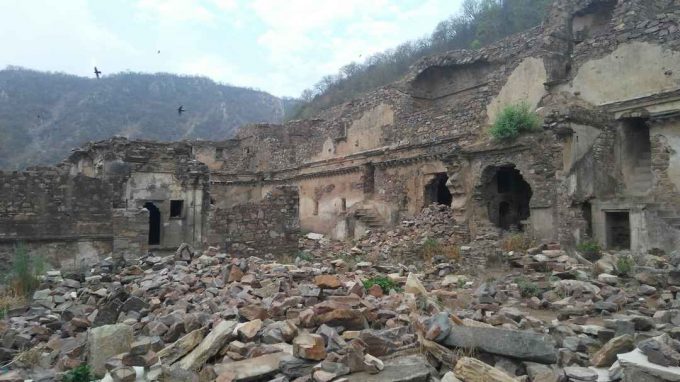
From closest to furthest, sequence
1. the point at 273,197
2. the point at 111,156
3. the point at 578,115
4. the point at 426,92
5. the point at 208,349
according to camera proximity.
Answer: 1. the point at 208,349
2. the point at 273,197
3. the point at 578,115
4. the point at 111,156
5. the point at 426,92

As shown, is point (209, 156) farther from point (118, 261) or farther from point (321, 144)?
point (118, 261)

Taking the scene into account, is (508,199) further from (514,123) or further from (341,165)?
(341,165)

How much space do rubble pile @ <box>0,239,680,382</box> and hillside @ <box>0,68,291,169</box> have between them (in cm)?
3818

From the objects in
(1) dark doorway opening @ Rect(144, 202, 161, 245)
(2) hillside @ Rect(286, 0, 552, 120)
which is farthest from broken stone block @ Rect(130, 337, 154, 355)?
(2) hillside @ Rect(286, 0, 552, 120)

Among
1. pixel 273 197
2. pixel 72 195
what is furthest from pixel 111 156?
Result: pixel 273 197

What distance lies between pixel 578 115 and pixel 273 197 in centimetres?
839

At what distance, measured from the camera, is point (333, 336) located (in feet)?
16.4

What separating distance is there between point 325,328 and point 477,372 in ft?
5.08

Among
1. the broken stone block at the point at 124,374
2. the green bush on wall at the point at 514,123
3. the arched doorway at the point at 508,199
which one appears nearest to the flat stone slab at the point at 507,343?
the broken stone block at the point at 124,374

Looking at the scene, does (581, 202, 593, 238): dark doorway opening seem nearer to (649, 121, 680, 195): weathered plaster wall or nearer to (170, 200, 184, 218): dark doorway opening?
(649, 121, 680, 195): weathered plaster wall

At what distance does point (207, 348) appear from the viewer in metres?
4.98

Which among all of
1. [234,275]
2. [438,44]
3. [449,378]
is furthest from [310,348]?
[438,44]

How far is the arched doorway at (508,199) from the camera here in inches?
651

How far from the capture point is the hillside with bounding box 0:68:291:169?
44781 mm
